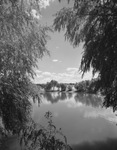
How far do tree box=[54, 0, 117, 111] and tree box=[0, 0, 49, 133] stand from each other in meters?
0.62

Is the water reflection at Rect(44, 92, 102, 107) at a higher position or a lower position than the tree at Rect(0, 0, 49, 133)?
lower

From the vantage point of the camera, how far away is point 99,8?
2.13 metres

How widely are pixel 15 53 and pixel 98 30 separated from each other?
1502 millimetres

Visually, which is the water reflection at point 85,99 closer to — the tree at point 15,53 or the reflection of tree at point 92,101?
the reflection of tree at point 92,101

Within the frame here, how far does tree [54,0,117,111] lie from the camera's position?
2.04 m

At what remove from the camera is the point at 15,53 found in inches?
95.3

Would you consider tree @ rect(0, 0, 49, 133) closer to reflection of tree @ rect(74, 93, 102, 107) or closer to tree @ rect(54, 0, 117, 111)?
tree @ rect(54, 0, 117, 111)

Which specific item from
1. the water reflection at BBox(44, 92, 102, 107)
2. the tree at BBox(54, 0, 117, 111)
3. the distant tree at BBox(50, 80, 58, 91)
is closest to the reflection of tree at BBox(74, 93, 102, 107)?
the water reflection at BBox(44, 92, 102, 107)

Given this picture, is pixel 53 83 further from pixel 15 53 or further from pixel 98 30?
pixel 98 30

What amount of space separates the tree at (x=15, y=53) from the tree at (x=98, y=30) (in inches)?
24.5

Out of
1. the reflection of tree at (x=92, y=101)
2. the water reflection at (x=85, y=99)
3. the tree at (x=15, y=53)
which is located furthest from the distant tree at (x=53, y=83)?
the tree at (x=15, y=53)

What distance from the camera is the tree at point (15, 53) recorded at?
7.47 ft

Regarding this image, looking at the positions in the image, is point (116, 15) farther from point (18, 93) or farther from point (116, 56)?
point (18, 93)

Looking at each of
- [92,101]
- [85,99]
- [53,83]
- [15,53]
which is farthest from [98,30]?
[53,83]
